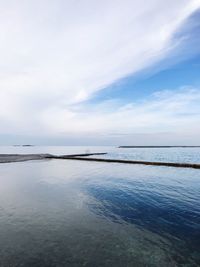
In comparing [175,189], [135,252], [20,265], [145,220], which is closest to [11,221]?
[20,265]

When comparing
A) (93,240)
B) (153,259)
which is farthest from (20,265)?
(153,259)

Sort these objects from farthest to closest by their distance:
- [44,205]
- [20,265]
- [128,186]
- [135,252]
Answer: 1. [128,186]
2. [44,205]
3. [135,252]
4. [20,265]

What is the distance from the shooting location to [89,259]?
643cm

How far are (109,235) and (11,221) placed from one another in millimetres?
5294

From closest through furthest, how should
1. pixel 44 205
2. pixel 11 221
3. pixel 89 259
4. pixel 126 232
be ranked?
pixel 89 259 → pixel 126 232 → pixel 11 221 → pixel 44 205

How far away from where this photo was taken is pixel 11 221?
9.60 meters

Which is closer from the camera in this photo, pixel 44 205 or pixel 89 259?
pixel 89 259

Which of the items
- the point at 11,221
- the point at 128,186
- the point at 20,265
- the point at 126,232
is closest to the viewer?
the point at 20,265

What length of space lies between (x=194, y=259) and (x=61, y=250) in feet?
16.0

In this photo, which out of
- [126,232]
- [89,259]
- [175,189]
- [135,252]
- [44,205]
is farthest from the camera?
[175,189]

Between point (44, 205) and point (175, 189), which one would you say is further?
point (175, 189)

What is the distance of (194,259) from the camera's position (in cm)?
649

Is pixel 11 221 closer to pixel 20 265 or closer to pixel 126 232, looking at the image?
pixel 20 265

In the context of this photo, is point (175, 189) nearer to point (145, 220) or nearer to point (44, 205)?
point (145, 220)
